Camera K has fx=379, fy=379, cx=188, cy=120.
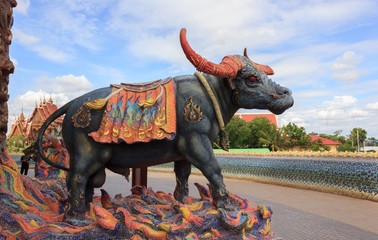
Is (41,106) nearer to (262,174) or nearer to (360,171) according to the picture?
(262,174)

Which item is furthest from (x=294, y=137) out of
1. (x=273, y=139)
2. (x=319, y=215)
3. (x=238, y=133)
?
(x=319, y=215)

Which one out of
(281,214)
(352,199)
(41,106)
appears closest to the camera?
(281,214)

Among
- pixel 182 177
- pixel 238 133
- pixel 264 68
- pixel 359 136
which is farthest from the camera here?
pixel 359 136

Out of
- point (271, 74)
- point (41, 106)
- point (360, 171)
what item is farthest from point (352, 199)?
point (41, 106)

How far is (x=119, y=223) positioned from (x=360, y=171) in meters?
8.56

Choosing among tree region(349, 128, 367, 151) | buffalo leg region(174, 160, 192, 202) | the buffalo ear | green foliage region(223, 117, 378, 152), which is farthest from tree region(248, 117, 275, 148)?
the buffalo ear

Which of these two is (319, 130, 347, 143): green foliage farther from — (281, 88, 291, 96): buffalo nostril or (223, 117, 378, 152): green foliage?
(281, 88, 291, 96): buffalo nostril

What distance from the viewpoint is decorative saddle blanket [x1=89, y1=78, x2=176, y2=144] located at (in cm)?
243

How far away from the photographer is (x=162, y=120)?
2471mm

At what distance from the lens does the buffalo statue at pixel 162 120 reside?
8.13 ft

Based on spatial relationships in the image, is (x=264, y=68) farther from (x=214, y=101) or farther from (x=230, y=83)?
(x=214, y=101)

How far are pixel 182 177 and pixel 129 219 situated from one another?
0.79 meters

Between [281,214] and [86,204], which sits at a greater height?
[86,204]

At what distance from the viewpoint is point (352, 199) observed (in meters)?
9.28
